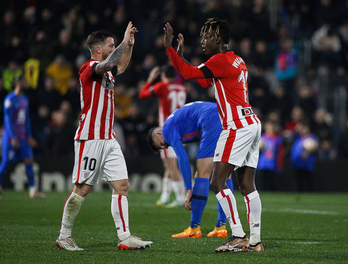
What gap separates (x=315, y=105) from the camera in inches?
649

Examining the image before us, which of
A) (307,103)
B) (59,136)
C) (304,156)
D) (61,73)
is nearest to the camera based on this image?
(59,136)

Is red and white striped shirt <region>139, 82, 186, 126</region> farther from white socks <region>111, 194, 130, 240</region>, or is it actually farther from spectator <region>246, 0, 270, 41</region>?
spectator <region>246, 0, 270, 41</region>

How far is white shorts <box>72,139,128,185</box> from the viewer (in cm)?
570

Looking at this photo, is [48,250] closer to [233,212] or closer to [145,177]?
[233,212]

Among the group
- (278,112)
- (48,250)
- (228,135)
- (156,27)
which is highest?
(156,27)

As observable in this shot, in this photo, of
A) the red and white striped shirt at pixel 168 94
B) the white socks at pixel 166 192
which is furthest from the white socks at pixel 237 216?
the white socks at pixel 166 192

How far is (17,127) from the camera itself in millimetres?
11867

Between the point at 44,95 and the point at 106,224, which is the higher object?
the point at 44,95

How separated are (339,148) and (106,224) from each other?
10.7 m

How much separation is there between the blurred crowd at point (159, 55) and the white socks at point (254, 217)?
31.7 feet

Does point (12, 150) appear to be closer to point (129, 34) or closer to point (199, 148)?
point (199, 148)

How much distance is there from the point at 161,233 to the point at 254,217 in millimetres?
1774

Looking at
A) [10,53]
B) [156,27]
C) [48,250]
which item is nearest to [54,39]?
[10,53]

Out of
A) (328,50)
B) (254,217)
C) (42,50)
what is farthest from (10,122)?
(328,50)
